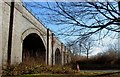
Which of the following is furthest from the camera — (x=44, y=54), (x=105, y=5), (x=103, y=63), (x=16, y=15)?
(x=103, y=63)

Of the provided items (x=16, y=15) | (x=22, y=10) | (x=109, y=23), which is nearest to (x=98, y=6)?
(x=109, y=23)

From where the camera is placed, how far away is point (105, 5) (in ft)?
33.6

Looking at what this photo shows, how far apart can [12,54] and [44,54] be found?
14164 mm

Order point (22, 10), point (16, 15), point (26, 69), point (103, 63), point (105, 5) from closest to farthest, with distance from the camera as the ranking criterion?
point (105, 5)
point (26, 69)
point (16, 15)
point (22, 10)
point (103, 63)

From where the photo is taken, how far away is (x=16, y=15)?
867 inches

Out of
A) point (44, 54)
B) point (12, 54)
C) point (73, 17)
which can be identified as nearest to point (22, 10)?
point (12, 54)

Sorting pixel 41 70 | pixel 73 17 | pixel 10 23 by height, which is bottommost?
pixel 41 70

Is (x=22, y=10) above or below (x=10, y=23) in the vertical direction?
above

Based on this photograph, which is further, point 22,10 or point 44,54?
point 44,54

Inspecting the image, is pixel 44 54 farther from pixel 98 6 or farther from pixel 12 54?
pixel 98 6

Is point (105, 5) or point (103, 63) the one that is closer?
point (105, 5)

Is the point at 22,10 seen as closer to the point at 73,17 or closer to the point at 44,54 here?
the point at 44,54

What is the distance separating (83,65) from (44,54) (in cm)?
1872

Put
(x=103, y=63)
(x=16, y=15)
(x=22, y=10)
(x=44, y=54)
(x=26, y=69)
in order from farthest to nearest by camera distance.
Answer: (x=103, y=63) < (x=44, y=54) < (x=22, y=10) < (x=16, y=15) < (x=26, y=69)
